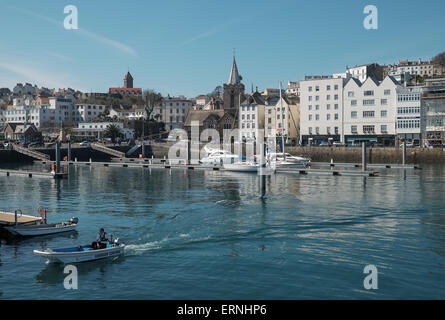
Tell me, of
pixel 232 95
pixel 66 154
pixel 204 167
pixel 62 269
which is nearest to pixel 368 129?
pixel 204 167

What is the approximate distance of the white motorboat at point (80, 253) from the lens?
67.9 ft

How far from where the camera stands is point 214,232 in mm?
26797

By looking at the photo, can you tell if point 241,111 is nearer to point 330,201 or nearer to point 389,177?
point 389,177

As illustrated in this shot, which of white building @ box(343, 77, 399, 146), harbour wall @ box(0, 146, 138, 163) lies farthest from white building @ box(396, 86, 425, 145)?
harbour wall @ box(0, 146, 138, 163)

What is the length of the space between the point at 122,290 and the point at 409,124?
80.4 meters

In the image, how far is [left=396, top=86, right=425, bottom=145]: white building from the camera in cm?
8488

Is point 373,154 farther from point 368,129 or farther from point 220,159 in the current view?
point 220,159

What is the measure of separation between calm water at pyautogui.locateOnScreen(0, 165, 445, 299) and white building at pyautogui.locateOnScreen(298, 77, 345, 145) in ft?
164

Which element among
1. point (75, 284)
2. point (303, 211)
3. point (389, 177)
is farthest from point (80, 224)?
point (389, 177)

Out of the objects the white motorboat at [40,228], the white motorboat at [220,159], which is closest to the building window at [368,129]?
the white motorboat at [220,159]

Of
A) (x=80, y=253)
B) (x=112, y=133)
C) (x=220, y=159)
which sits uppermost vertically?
(x=112, y=133)

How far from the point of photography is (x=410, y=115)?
280 ft

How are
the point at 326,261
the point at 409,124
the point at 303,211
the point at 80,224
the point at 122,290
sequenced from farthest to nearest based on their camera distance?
the point at 409,124, the point at 303,211, the point at 80,224, the point at 326,261, the point at 122,290

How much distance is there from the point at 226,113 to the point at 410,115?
49.9 metres
